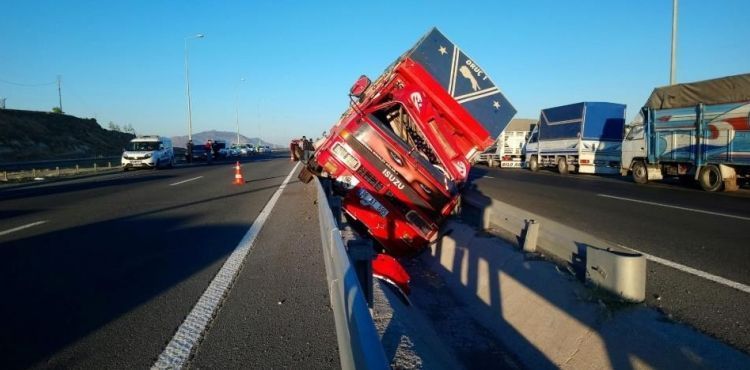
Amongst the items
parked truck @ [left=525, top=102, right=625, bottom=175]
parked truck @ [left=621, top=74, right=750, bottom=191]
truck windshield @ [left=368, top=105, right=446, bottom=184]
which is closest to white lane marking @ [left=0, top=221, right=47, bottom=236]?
truck windshield @ [left=368, top=105, right=446, bottom=184]

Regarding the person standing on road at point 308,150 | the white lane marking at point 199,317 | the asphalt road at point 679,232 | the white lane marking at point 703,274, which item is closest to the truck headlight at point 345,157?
the person standing on road at point 308,150

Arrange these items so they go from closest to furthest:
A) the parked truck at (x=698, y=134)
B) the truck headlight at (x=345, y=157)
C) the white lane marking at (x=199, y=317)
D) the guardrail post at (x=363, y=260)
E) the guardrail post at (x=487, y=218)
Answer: the white lane marking at (x=199, y=317)
the guardrail post at (x=363, y=260)
the guardrail post at (x=487, y=218)
the truck headlight at (x=345, y=157)
the parked truck at (x=698, y=134)

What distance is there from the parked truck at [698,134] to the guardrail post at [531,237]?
1236 cm

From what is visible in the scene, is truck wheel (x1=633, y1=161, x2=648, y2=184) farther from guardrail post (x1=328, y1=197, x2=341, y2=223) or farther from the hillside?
the hillside

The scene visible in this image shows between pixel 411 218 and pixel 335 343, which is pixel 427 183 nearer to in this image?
pixel 411 218

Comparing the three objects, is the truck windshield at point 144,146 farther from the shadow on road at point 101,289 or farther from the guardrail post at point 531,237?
the guardrail post at point 531,237

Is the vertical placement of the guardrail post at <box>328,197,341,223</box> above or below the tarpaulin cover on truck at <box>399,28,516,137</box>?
below

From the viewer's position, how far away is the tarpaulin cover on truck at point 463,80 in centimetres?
962

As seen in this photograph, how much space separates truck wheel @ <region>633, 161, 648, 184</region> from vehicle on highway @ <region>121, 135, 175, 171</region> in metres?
25.7

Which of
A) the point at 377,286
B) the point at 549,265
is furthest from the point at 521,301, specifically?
the point at 377,286

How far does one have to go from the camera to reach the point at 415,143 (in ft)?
31.1

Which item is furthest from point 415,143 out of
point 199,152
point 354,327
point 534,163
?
point 199,152

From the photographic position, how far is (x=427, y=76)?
9336 mm

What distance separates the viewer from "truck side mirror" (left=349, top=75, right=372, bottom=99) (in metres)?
10.8
